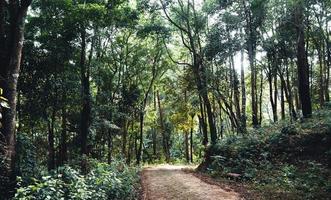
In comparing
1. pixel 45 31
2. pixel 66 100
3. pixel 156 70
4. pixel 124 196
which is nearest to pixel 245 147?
pixel 124 196

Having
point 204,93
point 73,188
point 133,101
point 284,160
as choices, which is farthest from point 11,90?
point 133,101

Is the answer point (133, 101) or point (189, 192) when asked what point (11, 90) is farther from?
point (133, 101)

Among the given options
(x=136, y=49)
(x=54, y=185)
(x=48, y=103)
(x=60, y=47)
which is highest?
(x=136, y=49)

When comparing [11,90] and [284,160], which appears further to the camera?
[284,160]

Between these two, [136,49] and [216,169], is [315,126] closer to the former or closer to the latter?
[216,169]

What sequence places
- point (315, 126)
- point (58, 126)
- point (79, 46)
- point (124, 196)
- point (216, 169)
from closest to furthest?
1. point (124, 196)
2. point (315, 126)
3. point (216, 169)
4. point (79, 46)
5. point (58, 126)

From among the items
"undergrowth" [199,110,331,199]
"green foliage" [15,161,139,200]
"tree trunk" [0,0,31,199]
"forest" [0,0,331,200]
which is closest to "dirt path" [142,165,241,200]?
"forest" [0,0,331,200]

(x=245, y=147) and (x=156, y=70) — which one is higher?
(x=156, y=70)

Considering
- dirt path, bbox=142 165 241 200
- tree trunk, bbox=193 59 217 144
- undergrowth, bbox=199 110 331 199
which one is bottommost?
dirt path, bbox=142 165 241 200

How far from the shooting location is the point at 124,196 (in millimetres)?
13008

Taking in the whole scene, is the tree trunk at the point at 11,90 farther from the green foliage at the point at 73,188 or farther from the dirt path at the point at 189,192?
the dirt path at the point at 189,192

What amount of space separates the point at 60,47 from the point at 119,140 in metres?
21.3

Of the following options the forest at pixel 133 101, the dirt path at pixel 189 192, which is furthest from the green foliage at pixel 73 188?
the dirt path at pixel 189 192

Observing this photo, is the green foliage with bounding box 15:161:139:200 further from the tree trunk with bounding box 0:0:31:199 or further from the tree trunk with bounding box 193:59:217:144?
the tree trunk with bounding box 193:59:217:144
